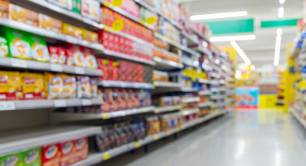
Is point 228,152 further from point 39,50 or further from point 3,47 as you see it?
point 3,47

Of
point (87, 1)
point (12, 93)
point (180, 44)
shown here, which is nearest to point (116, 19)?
point (87, 1)

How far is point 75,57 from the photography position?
256 cm

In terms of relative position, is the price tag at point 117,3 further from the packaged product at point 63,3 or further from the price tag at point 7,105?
the price tag at point 7,105

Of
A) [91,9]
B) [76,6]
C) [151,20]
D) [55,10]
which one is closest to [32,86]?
[55,10]

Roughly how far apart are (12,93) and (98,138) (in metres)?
1.12

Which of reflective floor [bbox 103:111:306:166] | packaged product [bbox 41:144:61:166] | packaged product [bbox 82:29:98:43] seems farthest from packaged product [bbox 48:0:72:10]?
reflective floor [bbox 103:111:306:166]

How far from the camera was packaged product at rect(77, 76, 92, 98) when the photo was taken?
2.59 metres

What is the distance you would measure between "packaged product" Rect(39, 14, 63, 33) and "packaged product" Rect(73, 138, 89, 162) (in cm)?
95

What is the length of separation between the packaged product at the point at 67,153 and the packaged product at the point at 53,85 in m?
0.41

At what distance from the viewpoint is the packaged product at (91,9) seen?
8.69ft

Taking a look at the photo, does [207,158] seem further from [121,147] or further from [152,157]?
[121,147]

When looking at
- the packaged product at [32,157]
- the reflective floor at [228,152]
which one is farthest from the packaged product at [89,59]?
the reflective floor at [228,152]

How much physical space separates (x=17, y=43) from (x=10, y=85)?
0.30 meters

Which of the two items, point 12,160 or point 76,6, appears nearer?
point 12,160
